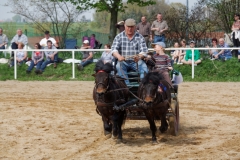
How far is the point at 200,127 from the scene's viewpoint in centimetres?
1189

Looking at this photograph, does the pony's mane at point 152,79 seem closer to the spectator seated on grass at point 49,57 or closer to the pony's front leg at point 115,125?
the pony's front leg at point 115,125

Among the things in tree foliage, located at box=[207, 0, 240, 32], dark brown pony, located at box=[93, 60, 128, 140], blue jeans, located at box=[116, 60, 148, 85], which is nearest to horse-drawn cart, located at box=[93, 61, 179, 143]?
dark brown pony, located at box=[93, 60, 128, 140]

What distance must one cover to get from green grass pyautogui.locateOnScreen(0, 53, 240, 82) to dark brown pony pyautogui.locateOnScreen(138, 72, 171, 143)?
11.3 meters

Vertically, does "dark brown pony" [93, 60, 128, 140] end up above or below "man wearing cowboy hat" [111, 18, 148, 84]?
below

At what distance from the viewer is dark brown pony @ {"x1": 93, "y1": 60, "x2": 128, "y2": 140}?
31.7ft

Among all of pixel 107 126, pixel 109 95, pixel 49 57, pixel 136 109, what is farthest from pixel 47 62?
pixel 109 95

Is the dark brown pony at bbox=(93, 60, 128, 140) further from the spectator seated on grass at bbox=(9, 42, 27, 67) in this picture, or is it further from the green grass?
the spectator seated on grass at bbox=(9, 42, 27, 67)

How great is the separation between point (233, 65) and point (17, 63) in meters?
8.23

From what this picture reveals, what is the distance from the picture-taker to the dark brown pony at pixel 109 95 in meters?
9.67

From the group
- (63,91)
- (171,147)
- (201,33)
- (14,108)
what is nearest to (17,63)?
(63,91)

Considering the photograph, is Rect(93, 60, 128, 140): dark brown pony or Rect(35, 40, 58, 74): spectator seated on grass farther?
Rect(35, 40, 58, 74): spectator seated on grass

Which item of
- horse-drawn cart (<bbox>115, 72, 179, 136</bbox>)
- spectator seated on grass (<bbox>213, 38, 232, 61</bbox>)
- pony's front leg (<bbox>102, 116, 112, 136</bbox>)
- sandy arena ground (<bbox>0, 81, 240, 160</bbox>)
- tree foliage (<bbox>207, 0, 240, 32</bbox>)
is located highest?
tree foliage (<bbox>207, 0, 240, 32</bbox>)

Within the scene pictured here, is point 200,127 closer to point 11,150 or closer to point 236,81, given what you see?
point 11,150

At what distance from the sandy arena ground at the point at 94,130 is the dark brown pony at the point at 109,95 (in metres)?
0.35
